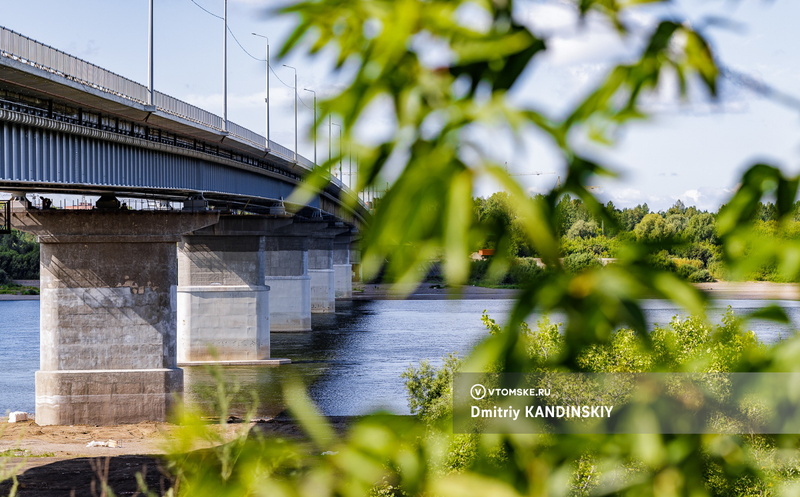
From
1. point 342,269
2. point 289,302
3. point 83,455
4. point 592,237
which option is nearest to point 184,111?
point 83,455

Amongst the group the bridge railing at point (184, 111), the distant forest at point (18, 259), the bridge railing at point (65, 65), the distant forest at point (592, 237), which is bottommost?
the distant forest at point (592, 237)

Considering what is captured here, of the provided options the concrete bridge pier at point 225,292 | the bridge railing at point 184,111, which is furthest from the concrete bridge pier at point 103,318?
the concrete bridge pier at point 225,292

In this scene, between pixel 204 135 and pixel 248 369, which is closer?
pixel 204 135

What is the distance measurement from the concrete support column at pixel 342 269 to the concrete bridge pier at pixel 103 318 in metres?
81.3

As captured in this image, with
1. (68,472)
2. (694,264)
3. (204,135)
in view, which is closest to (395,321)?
(204,135)

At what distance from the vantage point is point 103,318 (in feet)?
116

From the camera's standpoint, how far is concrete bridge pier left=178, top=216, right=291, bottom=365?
55.9 m

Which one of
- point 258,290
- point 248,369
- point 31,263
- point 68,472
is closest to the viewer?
point 68,472

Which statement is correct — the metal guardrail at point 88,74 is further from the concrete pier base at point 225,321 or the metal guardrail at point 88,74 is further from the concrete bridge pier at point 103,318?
the concrete pier base at point 225,321

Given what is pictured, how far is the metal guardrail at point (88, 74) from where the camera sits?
86.8 ft

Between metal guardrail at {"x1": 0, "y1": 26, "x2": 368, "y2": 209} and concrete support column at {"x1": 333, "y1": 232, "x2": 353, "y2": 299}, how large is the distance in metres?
74.0

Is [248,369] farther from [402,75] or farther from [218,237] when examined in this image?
[402,75]

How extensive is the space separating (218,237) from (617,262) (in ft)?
184

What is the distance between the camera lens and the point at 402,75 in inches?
56.1
